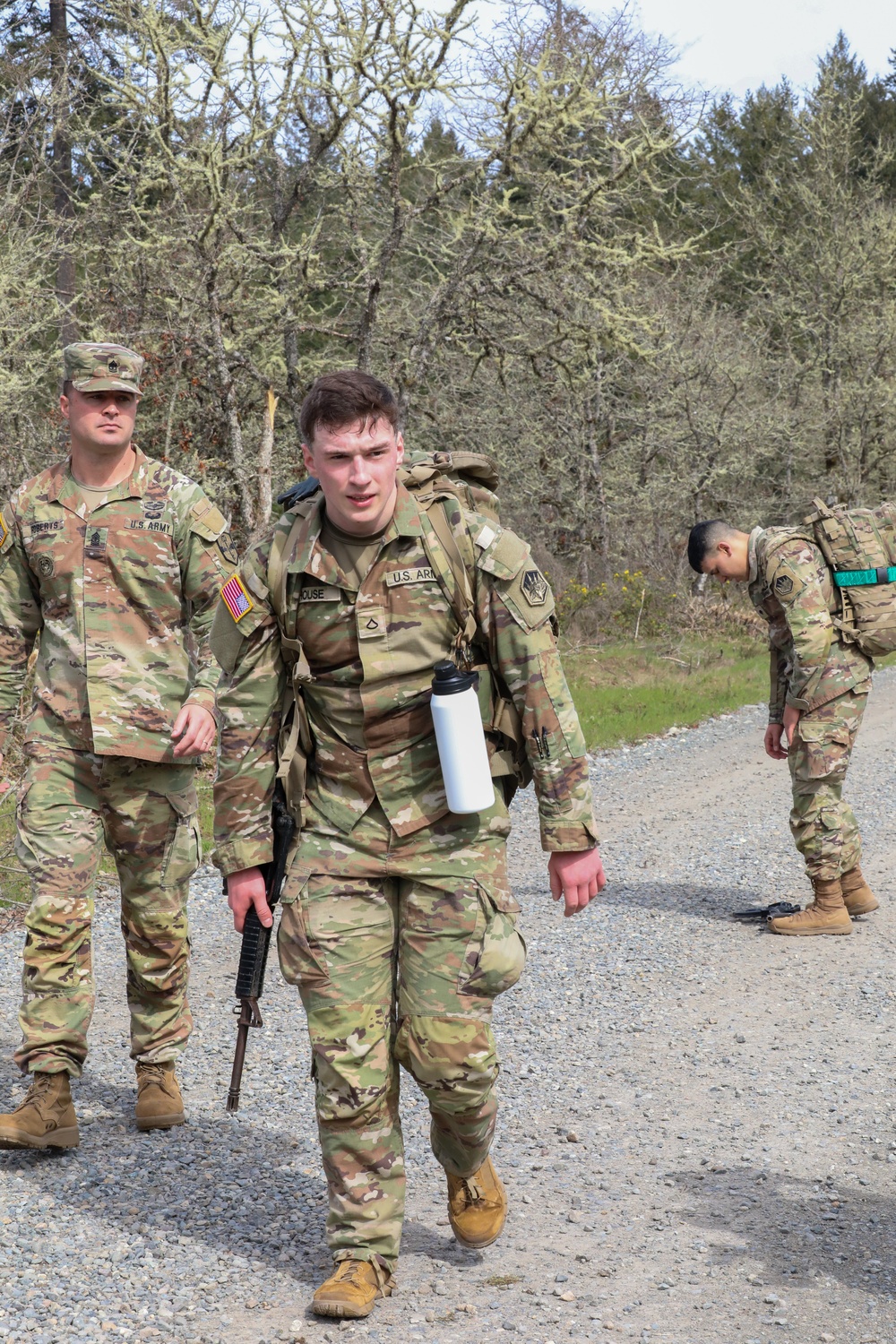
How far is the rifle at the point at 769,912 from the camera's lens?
7410 millimetres

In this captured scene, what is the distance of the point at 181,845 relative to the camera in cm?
471

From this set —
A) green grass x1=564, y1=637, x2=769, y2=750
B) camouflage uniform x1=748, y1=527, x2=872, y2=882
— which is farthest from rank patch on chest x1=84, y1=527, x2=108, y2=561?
green grass x1=564, y1=637, x2=769, y2=750

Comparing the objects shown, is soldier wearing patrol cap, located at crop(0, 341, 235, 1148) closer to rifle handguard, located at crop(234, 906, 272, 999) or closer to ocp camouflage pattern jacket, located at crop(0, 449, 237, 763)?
ocp camouflage pattern jacket, located at crop(0, 449, 237, 763)

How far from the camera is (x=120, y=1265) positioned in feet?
11.8

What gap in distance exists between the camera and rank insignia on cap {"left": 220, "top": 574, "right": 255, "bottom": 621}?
3580 mm

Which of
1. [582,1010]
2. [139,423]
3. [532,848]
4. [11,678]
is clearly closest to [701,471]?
[139,423]

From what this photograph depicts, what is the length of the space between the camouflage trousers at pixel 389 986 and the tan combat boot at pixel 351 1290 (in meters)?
0.04

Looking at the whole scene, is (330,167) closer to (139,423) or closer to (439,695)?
(139,423)

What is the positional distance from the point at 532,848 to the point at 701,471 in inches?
581

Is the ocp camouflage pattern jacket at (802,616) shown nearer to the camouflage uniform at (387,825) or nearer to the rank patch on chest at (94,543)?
the rank patch on chest at (94,543)

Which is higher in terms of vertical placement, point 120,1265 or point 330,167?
point 330,167

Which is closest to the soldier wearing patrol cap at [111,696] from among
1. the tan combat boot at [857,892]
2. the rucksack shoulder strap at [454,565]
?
the rucksack shoulder strap at [454,565]

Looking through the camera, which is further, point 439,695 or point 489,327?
point 489,327

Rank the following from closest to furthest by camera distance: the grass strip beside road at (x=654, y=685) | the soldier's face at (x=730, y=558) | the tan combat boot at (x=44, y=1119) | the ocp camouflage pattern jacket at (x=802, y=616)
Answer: the tan combat boot at (x=44, y=1119), the ocp camouflage pattern jacket at (x=802, y=616), the soldier's face at (x=730, y=558), the grass strip beside road at (x=654, y=685)
